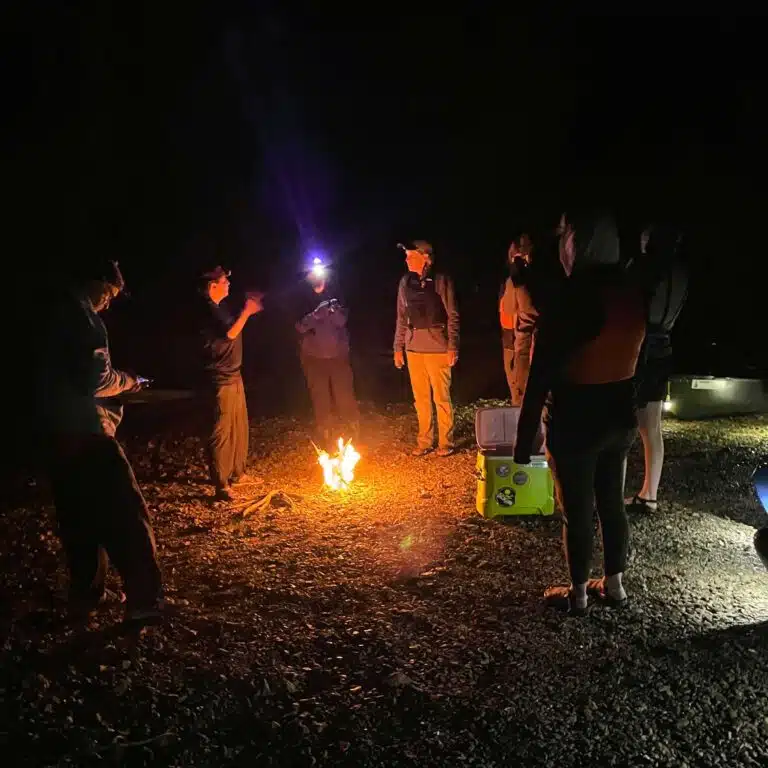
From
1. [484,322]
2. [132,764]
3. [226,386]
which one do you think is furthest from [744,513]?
[484,322]

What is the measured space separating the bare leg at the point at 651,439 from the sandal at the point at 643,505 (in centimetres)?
7

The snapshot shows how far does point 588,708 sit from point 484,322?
1780 cm

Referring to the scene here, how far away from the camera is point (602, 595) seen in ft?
14.7

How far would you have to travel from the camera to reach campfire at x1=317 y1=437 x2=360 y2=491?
23.2ft

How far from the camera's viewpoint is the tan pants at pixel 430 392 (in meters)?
Result: 7.86

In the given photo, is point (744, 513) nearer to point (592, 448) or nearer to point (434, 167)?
point (592, 448)

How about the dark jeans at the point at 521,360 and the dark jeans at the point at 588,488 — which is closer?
the dark jeans at the point at 588,488

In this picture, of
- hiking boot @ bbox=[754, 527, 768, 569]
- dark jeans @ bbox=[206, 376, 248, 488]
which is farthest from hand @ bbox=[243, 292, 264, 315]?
hiking boot @ bbox=[754, 527, 768, 569]

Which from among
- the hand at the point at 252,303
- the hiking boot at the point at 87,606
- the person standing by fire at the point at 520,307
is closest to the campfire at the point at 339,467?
the hand at the point at 252,303

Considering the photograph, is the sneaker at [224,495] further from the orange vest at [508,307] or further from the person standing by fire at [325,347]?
the orange vest at [508,307]

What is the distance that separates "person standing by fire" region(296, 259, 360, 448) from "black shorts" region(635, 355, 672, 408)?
133 inches

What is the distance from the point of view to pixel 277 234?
3212 centimetres

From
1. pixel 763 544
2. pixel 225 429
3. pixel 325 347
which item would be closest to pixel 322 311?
pixel 325 347

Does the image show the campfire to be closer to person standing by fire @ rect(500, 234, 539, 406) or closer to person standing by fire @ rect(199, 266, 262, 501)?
person standing by fire @ rect(199, 266, 262, 501)
